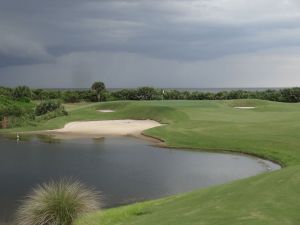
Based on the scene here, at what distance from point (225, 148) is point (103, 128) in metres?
20.7

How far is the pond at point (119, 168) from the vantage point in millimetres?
23969

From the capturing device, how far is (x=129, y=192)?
2373 cm

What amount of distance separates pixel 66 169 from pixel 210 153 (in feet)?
41.6

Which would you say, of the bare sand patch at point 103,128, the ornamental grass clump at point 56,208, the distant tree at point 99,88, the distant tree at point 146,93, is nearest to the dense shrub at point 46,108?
the bare sand patch at point 103,128

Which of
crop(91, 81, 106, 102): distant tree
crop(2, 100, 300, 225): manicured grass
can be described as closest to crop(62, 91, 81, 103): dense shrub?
crop(91, 81, 106, 102): distant tree

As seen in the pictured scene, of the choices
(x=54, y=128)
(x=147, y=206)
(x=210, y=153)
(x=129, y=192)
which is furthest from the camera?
(x=54, y=128)

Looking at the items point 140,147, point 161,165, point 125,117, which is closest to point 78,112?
point 125,117

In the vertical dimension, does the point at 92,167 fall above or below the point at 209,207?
below

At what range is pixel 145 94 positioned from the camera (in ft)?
371

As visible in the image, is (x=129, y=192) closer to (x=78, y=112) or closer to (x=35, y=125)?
(x=35, y=125)

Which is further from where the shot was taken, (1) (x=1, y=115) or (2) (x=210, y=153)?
(1) (x=1, y=115)

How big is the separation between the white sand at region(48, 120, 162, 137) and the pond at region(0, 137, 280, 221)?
8.57 meters

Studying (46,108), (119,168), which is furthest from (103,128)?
(119,168)

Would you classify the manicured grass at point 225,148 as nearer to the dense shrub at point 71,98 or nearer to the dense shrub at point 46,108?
the dense shrub at point 46,108
